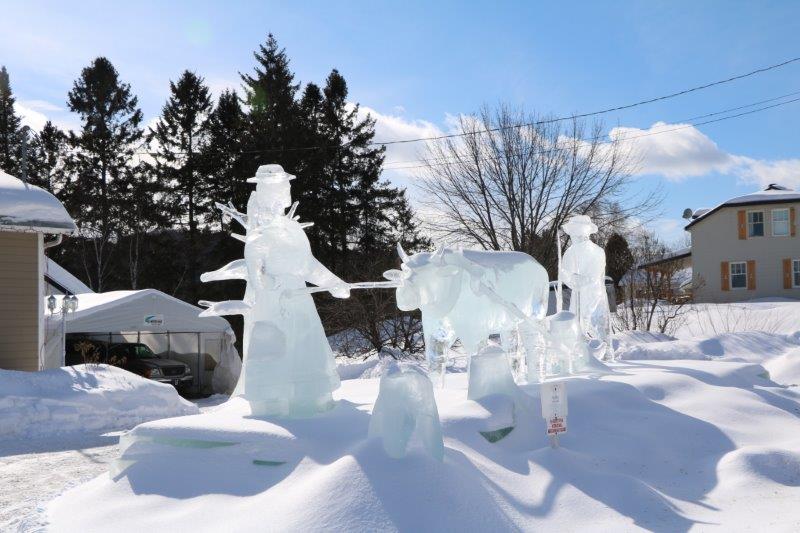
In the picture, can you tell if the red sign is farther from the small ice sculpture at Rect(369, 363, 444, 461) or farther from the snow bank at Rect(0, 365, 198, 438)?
the snow bank at Rect(0, 365, 198, 438)

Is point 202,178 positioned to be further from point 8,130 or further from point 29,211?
point 29,211

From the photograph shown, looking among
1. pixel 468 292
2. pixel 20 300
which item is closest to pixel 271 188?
pixel 468 292

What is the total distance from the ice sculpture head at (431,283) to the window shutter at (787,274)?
79.7ft

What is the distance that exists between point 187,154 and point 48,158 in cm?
625

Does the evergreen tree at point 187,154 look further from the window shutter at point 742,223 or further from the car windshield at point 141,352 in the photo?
the window shutter at point 742,223

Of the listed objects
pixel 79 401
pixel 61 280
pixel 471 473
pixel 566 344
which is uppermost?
pixel 61 280

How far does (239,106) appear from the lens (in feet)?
106

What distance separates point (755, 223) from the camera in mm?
28469

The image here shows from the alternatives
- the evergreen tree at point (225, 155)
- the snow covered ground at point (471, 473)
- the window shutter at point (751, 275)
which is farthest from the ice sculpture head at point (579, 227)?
the window shutter at point (751, 275)

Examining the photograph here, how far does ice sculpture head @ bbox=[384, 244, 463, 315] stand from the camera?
8.38 m

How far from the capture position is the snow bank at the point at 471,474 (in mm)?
4855

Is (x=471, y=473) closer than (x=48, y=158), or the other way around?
(x=471, y=473)

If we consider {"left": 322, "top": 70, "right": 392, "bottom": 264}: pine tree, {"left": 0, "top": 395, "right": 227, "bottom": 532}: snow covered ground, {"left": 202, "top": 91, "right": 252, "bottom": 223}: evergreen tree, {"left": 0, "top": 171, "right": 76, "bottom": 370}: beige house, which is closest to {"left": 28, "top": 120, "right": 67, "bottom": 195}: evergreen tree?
{"left": 202, "top": 91, "right": 252, "bottom": 223}: evergreen tree

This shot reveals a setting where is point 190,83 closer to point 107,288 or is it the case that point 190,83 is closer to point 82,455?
point 107,288
